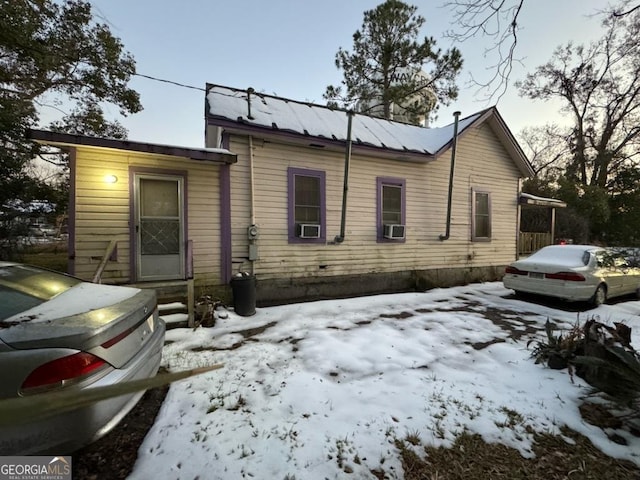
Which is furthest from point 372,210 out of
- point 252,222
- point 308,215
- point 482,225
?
point 482,225

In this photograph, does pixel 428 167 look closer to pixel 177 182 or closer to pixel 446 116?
pixel 177 182

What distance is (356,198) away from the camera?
773 centimetres

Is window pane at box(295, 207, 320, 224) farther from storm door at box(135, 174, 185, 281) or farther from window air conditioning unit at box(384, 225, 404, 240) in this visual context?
storm door at box(135, 174, 185, 281)

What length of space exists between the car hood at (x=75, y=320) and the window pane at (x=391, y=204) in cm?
664

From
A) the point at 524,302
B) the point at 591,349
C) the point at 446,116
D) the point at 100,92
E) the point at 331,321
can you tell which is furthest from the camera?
the point at 446,116

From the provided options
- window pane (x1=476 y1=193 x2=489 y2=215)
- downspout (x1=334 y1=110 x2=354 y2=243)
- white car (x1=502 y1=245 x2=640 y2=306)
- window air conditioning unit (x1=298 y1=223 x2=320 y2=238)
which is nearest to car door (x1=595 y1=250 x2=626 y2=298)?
white car (x1=502 y1=245 x2=640 y2=306)

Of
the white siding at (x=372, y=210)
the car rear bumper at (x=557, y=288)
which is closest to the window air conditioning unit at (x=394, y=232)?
the white siding at (x=372, y=210)

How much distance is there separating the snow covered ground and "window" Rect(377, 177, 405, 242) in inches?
122

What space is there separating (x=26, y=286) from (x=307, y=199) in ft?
17.8

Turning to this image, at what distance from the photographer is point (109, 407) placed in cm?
201

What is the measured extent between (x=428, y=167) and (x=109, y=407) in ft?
29.2

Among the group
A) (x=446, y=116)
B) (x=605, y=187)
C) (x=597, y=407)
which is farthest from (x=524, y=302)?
(x=605, y=187)

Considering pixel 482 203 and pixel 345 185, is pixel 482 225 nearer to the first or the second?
pixel 482 203

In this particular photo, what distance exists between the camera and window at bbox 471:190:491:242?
9516 mm
